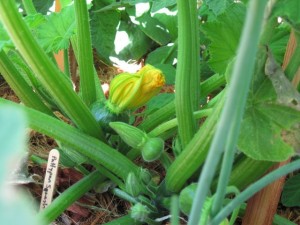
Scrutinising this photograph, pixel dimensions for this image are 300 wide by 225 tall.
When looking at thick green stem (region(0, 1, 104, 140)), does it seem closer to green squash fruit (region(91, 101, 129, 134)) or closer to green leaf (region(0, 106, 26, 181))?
green squash fruit (region(91, 101, 129, 134))

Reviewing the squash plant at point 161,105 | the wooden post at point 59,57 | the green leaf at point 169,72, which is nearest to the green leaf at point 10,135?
the squash plant at point 161,105

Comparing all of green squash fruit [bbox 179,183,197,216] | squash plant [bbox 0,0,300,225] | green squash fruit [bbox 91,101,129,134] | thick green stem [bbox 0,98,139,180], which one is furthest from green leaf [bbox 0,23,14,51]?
green squash fruit [bbox 179,183,197,216]

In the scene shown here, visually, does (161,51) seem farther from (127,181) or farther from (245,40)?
(245,40)

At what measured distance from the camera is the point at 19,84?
121 cm

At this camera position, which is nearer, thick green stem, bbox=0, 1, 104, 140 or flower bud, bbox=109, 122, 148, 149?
thick green stem, bbox=0, 1, 104, 140

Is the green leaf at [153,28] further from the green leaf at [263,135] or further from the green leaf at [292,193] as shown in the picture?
the green leaf at [263,135]

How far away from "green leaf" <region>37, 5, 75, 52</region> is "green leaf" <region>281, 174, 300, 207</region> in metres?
0.61

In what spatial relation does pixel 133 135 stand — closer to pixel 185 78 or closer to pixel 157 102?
pixel 185 78

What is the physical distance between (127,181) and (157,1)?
412mm

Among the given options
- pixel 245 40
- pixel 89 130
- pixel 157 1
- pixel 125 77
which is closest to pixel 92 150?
pixel 89 130

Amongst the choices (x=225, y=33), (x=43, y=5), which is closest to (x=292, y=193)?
(x=225, y=33)

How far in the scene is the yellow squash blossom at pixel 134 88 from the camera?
1.14 m

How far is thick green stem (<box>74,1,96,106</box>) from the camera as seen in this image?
1.13m

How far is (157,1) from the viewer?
1.20 m
